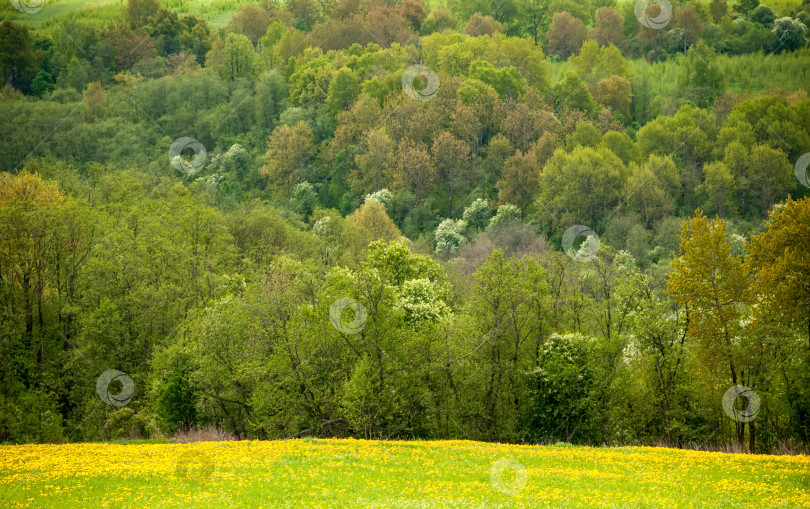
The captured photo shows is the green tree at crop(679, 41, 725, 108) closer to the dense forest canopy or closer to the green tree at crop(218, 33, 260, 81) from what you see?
the dense forest canopy

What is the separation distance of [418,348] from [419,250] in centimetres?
5893

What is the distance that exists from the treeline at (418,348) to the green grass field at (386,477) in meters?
12.3

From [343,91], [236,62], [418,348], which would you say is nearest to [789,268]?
[418,348]

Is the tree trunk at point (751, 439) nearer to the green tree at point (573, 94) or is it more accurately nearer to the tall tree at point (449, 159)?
the tall tree at point (449, 159)

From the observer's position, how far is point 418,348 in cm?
5028

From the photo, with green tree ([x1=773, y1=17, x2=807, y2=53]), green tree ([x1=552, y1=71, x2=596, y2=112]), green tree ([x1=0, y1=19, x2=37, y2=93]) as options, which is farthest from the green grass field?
green tree ([x1=773, y1=17, x2=807, y2=53])

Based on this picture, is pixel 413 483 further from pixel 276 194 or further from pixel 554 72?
pixel 554 72

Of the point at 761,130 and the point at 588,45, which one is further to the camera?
the point at 588,45

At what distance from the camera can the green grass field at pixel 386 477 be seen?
25.9 metres

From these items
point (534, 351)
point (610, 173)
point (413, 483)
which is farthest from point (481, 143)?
point (413, 483)

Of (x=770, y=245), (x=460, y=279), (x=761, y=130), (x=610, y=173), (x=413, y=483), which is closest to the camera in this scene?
(x=413, y=483)

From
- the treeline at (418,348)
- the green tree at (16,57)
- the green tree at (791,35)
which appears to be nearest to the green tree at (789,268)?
the treeline at (418,348)

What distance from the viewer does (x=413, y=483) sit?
2855 cm

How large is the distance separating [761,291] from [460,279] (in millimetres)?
47300
